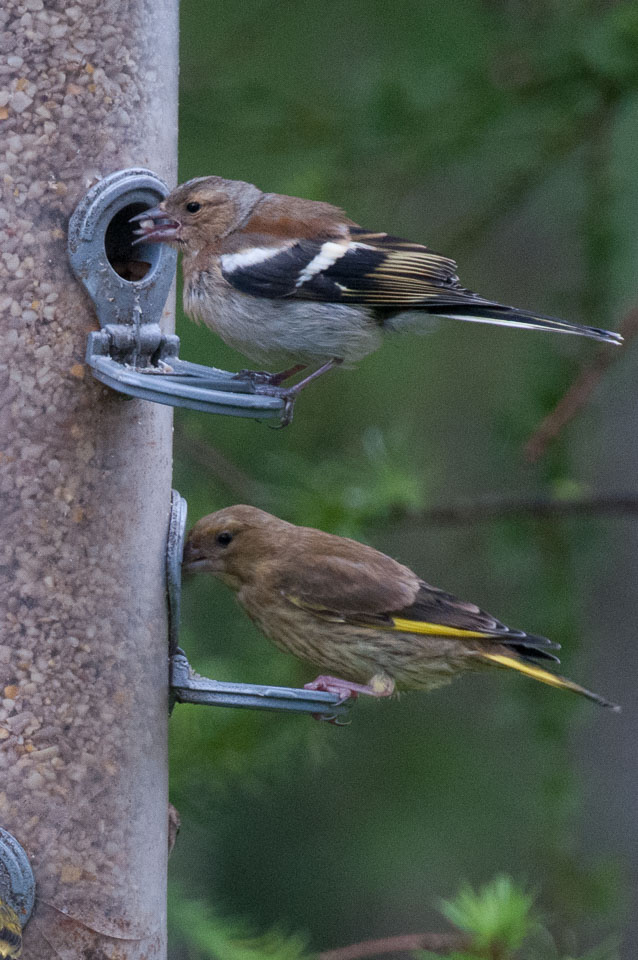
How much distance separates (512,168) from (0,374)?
305 centimetres

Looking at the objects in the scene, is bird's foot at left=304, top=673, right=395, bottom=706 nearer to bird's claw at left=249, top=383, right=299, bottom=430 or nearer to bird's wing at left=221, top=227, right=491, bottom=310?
bird's claw at left=249, top=383, right=299, bottom=430

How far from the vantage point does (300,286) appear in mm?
3832

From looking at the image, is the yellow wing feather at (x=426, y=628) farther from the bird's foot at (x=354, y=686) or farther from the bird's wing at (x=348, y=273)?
the bird's wing at (x=348, y=273)

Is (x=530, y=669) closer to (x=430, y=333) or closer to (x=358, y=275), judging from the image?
(x=430, y=333)

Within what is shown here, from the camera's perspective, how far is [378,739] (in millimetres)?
8305

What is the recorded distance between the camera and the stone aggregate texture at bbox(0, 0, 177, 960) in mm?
3355

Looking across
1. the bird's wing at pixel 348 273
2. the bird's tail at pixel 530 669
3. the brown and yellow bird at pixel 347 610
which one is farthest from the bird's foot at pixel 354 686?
the bird's wing at pixel 348 273

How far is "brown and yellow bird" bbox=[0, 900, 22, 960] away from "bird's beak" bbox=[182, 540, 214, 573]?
1.38m

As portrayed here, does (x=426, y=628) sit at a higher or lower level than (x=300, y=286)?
lower

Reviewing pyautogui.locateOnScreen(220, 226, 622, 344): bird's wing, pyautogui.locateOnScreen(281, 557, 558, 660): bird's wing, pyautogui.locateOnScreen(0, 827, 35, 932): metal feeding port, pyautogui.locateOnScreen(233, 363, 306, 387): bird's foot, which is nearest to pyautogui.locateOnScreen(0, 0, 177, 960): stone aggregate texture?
pyautogui.locateOnScreen(0, 827, 35, 932): metal feeding port

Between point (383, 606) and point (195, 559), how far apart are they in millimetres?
667

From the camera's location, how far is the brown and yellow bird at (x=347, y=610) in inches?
172

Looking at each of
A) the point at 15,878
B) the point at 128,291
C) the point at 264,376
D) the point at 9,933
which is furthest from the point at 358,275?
the point at 9,933

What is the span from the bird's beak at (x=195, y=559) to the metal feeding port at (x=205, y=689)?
469 millimetres
